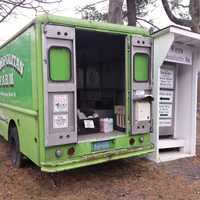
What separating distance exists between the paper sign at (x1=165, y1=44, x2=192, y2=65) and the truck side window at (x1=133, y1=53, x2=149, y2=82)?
37.3 inches

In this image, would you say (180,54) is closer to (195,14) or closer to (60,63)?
(60,63)

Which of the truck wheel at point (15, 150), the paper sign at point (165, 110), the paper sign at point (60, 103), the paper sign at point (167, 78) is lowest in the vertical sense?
the truck wheel at point (15, 150)

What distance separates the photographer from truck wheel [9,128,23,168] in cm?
524

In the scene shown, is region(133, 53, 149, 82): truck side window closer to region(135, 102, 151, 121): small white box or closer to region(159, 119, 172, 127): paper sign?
region(135, 102, 151, 121): small white box

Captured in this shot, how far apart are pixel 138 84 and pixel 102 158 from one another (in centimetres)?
149

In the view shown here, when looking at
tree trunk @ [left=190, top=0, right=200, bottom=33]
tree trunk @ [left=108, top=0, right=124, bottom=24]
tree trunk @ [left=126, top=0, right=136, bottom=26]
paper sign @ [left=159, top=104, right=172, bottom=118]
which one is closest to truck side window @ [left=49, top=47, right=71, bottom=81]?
paper sign @ [left=159, top=104, right=172, bottom=118]

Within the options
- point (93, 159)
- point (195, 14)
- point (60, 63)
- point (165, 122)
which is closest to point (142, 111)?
point (93, 159)

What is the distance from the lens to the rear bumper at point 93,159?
3832mm

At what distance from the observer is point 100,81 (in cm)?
718

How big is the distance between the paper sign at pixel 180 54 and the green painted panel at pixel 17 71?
9.68ft

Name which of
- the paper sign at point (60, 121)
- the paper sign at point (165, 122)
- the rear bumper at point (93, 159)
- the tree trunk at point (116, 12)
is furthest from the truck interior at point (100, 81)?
the tree trunk at point (116, 12)

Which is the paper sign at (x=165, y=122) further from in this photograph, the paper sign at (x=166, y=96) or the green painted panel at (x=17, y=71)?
the green painted panel at (x=17, y=71)

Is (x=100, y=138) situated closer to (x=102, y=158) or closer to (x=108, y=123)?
(x=102, y=158)

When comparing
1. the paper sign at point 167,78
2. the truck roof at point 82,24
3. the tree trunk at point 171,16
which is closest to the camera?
the truck roof at point 82,24
